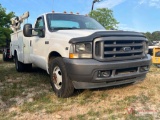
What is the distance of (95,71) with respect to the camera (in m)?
3.73

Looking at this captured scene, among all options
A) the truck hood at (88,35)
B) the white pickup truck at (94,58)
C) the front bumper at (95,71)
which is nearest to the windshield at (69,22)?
the white pickup truck at (94,58)

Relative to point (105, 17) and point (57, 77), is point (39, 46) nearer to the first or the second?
point (57, 77)

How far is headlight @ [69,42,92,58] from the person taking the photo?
150 inches

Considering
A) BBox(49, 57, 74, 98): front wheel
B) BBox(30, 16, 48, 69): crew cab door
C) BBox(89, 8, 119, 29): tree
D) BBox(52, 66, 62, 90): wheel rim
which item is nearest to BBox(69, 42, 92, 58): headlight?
BBox(49, 57, 74, 98): front wheel

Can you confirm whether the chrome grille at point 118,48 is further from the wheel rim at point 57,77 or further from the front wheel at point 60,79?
the wheel rim at point 57,77

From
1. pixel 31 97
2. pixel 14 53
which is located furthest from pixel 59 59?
pixel 14 53

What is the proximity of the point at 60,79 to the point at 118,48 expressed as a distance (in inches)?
51.2

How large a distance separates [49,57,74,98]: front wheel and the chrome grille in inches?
27.9

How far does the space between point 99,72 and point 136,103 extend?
35.9 inches

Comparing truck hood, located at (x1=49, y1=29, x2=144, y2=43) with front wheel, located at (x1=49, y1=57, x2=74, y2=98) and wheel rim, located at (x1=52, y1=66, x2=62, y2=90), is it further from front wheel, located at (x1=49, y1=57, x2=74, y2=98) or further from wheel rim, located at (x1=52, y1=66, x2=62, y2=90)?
wheel rim, located at (x1=52, y1=66, x2=62, y2=90)

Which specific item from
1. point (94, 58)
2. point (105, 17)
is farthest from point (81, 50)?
point (105, 17)

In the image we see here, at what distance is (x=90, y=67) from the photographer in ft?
12.2

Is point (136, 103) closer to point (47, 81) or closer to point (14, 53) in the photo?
point (47, 81)

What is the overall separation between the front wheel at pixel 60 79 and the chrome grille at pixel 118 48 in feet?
2.33
